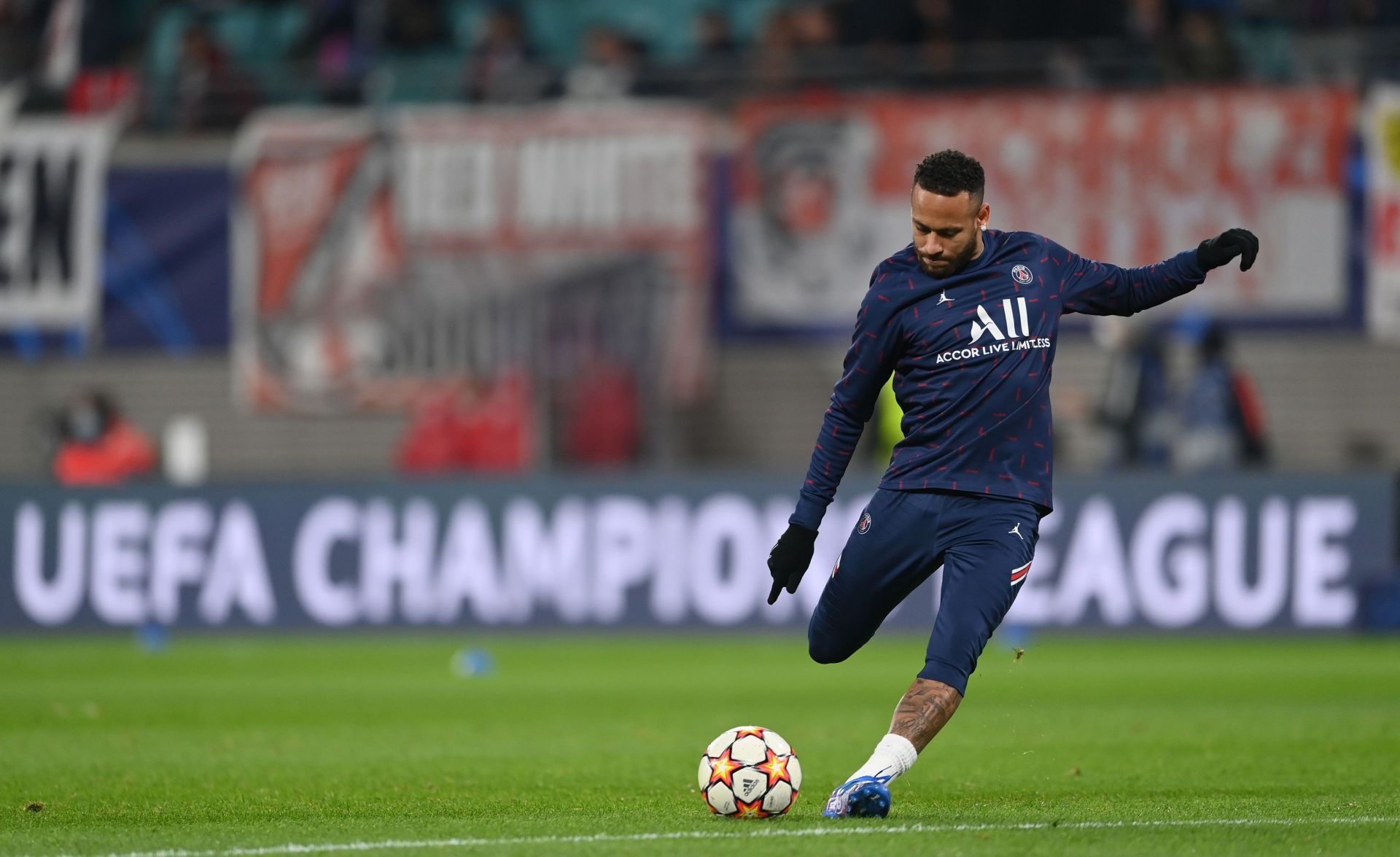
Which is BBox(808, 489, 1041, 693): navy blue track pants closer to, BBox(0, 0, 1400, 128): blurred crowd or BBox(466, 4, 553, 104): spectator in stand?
BBox(0, 0, 1400, 128): blurred crowd

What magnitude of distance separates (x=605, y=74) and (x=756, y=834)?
48.9ft

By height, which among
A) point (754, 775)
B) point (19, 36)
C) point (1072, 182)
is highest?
point (19, 36)

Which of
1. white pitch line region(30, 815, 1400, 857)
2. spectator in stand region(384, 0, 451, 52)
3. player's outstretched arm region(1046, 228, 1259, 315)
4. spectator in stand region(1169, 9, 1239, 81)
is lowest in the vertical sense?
white pitch line region(30, 815, 1400, 857)

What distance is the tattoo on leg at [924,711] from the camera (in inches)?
255

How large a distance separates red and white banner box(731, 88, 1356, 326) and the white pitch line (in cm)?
1290

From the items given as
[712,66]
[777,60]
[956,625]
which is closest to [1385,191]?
[777,60]

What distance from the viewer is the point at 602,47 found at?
20.6 meters

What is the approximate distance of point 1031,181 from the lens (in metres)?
19.6

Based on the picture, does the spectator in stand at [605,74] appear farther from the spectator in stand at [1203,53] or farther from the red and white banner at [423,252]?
the spectator in stand at [1203,53]

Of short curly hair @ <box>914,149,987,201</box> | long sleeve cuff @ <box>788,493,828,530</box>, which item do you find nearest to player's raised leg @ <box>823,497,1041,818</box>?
long sleeve cuff @ <box>788,493,828,530</box>

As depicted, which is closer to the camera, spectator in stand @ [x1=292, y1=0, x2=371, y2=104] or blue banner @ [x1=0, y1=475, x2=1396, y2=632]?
blue banner @ [x1=0, y1=475, x2=1396, y2=632]

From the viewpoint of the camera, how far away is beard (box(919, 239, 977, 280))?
6781mm

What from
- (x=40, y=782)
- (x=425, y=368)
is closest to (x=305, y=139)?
(x=425, y=368)

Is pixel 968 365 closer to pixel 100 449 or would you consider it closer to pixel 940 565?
pixel 940 565
